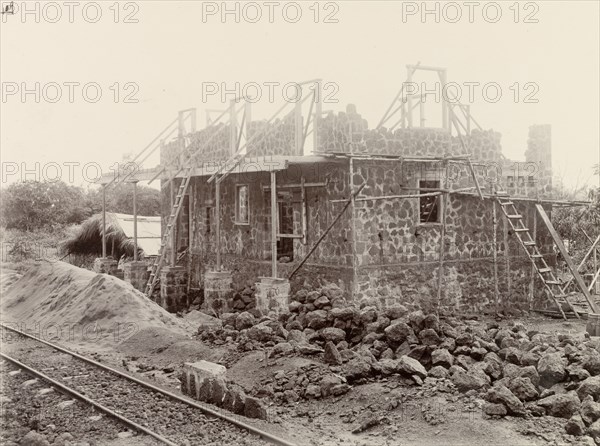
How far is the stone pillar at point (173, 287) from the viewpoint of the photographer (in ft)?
67.2

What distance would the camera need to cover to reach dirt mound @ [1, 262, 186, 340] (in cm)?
1652

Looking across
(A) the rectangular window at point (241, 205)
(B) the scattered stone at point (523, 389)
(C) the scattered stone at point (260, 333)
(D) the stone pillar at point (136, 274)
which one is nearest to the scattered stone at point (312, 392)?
(B) the scattered stone at point (523, 389)

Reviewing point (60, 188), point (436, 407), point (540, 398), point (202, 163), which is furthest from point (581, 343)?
point (60, 188)

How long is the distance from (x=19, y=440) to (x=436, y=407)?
540 cm

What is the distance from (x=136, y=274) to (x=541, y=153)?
13.3 m

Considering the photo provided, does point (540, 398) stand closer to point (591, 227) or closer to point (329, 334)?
point (329, 334)

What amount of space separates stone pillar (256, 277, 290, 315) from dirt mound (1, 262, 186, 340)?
6.41 feet

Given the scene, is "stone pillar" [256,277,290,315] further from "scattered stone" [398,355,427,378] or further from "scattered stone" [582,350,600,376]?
"scattered stone" [582,350,600,376]

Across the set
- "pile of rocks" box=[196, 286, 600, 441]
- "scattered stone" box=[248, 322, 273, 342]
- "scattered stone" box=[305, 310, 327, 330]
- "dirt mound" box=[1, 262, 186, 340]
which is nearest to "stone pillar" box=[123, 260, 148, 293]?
"dirt mound" box=[1, 262, 186, 340]

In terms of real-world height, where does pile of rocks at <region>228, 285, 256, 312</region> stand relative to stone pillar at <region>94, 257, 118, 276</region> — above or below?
below

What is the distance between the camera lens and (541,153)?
21.0 metres

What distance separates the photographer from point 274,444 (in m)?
8.52

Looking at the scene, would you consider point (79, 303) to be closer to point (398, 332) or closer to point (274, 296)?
point (274, 296)

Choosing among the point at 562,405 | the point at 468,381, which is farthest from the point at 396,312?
the point at 562,405
